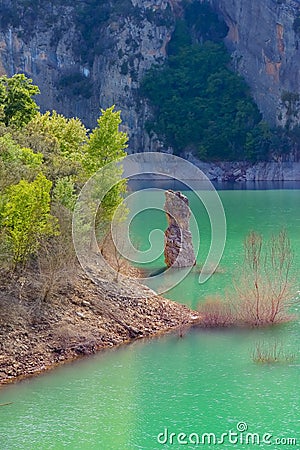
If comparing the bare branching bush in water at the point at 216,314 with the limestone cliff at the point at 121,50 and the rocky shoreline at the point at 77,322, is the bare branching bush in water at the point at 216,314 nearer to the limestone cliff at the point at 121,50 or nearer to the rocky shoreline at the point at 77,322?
the rocky shoreline at the point at 77,322

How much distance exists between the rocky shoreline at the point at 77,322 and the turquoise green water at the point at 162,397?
43 centimetres

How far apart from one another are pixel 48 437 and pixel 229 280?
11164mm

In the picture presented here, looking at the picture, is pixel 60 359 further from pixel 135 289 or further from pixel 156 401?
pixel 135 289

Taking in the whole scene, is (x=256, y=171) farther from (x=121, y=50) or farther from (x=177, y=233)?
(x=177, y=233)

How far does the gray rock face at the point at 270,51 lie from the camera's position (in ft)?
253

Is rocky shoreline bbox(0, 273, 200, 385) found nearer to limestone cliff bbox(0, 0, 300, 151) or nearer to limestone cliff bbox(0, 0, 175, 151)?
limestone cliff bbox(0, 0, 300, 151)

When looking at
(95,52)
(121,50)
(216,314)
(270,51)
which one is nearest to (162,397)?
(216,314)

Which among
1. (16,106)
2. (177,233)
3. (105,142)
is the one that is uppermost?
(16,106)

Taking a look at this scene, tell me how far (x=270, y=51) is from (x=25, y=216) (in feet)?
214

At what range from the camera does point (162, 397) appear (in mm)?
14938

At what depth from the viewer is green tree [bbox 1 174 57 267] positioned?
17.0 m

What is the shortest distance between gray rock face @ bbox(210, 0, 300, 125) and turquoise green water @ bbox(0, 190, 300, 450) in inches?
2464

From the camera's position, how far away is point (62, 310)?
17.8 meters

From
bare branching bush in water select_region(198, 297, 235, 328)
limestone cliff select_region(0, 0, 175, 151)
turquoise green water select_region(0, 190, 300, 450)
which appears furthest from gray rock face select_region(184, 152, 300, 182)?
turquoise green water select_region(0, 190, 300, 450)
